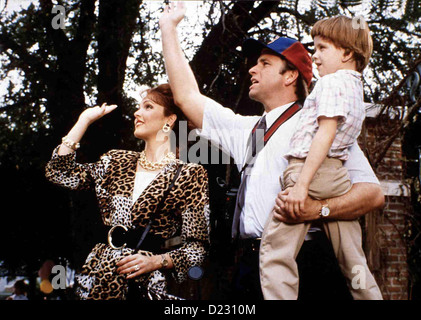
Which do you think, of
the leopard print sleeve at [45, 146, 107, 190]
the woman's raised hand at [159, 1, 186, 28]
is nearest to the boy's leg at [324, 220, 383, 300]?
the woman's raised hand at [159, 1, 186, 28]

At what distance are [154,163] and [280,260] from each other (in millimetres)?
1021

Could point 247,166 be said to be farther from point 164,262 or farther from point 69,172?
point 69,172

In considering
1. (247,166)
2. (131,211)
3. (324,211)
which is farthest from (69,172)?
(324,211)

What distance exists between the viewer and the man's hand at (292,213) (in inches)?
73.3

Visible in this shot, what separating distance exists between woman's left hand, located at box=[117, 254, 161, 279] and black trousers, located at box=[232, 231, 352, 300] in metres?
0.53

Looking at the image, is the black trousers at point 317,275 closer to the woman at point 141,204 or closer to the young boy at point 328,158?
the young boy at point 328,158

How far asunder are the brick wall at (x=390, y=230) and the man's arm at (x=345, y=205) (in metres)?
2.89

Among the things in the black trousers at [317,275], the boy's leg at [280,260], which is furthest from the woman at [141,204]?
the boy's leg at [280,260]

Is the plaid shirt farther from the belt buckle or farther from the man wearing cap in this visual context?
the belt buckle

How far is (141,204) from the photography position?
2.36 metres

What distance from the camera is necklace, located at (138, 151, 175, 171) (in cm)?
252

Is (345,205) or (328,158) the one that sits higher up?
(328,158)

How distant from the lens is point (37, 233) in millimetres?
10508
